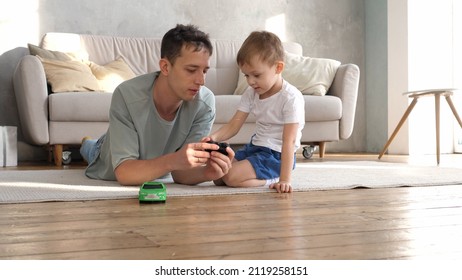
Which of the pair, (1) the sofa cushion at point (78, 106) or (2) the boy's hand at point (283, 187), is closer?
(2) the boy's hand at point (283, 187)

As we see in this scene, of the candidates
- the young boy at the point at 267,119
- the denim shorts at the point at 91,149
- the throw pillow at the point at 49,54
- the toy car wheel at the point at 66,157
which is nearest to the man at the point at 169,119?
the young boy at the point at 267,119

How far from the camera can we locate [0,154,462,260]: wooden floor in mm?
1104

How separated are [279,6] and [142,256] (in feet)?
16.0

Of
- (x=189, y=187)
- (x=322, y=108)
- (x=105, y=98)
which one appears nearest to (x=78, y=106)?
(x=105, y=98)

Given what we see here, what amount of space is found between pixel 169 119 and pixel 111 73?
224 cm

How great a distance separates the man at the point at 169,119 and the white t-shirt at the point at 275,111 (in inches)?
6.7

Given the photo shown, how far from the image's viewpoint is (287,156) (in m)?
2.14

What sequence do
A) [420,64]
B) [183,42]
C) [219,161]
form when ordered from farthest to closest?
[420,64] → [183,42] → [219,161]

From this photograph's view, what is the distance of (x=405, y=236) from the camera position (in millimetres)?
1259

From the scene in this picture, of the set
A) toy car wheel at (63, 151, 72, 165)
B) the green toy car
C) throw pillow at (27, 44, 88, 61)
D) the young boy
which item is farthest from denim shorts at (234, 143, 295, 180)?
throw pillow at (27, 44, 88, 61)

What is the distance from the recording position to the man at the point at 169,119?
207 cm

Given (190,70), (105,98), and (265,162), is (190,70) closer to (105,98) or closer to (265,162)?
(265,162)

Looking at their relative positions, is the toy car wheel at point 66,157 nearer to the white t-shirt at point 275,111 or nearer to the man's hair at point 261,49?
the white t-shirt at point 275,111
